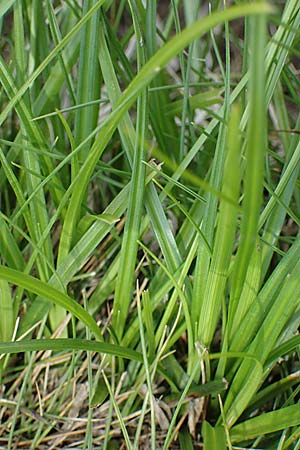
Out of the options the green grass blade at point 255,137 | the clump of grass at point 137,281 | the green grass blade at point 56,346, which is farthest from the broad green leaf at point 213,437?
the green grass blade at point 255,137

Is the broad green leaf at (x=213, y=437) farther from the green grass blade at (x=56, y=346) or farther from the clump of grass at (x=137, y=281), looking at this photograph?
the green grass blade at (x=56, y=346)

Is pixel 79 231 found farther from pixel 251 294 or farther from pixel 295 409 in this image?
pixel 295 409

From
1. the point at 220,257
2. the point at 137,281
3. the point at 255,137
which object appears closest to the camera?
the point at 255,137

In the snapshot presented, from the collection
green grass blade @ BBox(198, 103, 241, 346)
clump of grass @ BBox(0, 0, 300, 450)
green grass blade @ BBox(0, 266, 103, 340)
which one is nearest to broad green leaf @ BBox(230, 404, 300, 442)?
clump of grass @ BBox(0, 0, 300, 450)

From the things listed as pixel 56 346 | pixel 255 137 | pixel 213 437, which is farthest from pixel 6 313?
pixel 255 137

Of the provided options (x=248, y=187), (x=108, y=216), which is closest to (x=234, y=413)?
(x=108, y=216)

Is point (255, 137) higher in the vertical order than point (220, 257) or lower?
higher

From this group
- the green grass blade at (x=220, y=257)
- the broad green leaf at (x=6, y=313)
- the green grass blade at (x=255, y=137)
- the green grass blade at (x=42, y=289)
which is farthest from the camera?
the broad green leaf at (x=6, y=313)

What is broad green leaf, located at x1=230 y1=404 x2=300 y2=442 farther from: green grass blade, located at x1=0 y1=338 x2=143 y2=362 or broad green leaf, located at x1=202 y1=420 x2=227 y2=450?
green grass blade, located at x1=0 y1=338 x2=143 y2=362

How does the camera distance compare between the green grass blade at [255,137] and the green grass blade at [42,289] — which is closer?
the green grass blade at [255,137]

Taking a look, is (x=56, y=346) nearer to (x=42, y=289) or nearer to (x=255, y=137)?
(x=42, y=289)
